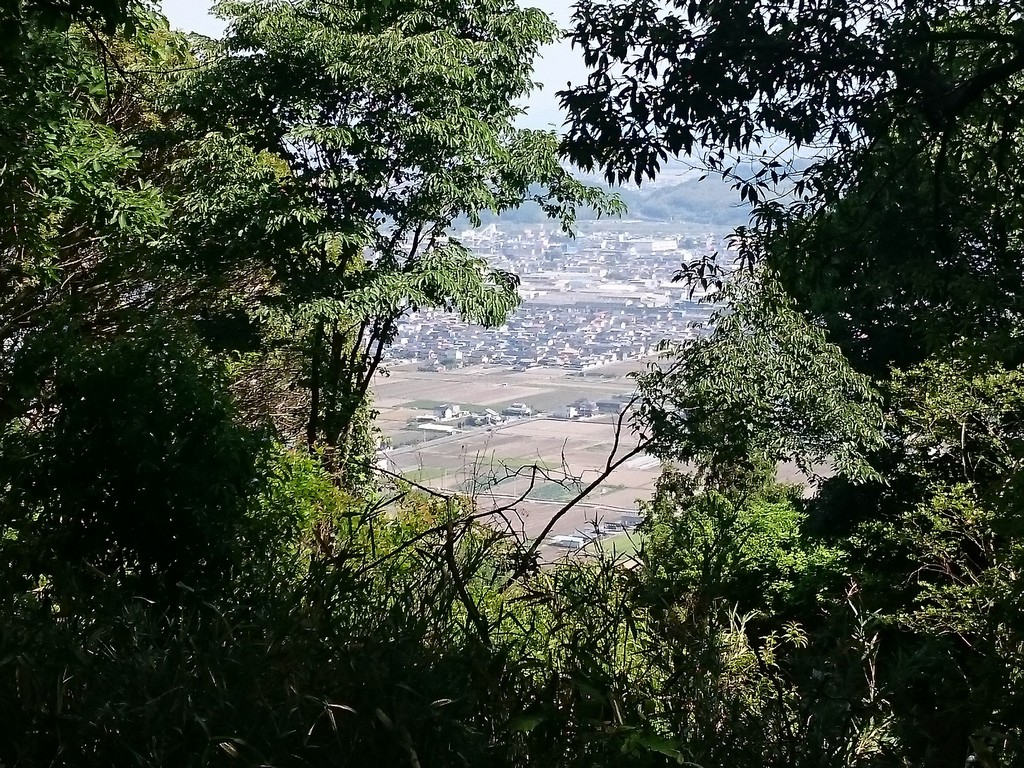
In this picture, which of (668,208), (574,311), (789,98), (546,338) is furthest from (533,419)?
(789,98)

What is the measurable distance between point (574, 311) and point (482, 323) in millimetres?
6849

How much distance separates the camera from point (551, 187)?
359 inches

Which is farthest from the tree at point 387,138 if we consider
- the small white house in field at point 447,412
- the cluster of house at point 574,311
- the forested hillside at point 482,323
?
the small white house in field at point 447,412

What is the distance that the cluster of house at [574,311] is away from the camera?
1298 cm

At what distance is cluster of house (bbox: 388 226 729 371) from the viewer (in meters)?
13.0

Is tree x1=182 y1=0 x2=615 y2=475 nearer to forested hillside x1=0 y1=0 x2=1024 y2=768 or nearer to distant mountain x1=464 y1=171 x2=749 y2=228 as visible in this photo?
forested hillside x1=0 y1=0 x2=1024 y2=768

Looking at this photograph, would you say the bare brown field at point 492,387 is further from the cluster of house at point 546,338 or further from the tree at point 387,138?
the tree at point 387,138

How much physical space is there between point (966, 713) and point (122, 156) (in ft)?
20.1

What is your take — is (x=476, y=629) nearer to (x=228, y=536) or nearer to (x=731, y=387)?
(x=228, y=536)

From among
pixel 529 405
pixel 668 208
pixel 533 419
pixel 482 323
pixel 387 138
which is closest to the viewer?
pixel 387 138

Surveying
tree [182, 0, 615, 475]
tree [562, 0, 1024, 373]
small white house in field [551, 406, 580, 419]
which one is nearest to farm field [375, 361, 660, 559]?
small white house in field [551, 406, 580, 419]

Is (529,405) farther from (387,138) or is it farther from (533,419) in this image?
(387,138)

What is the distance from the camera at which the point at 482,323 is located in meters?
8.95

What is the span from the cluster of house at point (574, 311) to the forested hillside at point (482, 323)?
2.95 meters
